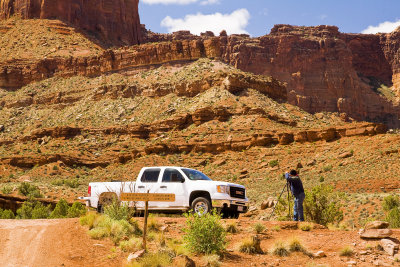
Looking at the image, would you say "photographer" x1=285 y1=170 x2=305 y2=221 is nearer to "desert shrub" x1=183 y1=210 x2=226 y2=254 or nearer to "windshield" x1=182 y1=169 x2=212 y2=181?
"windshield" x1=182 y1=169 x2=212 y2=181

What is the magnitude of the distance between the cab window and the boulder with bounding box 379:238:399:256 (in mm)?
6210

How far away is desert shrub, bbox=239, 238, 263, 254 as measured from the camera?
10719 mm

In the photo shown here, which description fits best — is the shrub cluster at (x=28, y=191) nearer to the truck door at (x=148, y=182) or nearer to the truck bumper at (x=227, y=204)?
the truck door at (x=148, y=182)

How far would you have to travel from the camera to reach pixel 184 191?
14.1 m

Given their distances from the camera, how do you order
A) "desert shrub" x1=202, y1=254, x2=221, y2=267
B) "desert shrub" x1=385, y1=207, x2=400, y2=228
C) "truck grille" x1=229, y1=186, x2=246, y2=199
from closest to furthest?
"desert shrub" x1=202, y1=254, x2=221, y2=267 → "truck grille" x1=229, y1=186, x2=246, y2=199 → "desert shrub" x1=385, y1=207, x2=400, y2=228

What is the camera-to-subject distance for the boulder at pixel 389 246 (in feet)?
34.5

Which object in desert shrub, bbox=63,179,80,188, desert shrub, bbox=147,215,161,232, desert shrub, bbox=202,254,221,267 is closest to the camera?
desert shrub, bbox=202,254,221,267

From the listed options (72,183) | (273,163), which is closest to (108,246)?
(273,163)

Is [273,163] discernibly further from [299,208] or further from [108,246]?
[108,246]

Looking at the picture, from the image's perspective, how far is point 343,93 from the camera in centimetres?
10981

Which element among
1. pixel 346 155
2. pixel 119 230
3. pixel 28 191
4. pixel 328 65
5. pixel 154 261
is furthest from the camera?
pixel 328 65

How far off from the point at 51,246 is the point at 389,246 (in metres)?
7.93

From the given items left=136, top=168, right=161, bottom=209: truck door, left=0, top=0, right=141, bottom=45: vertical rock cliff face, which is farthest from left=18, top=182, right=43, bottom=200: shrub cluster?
left=0, top=0, right=141, bottom=45: vertical rock cliff face

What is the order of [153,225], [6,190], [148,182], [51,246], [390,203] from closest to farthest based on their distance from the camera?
[51,246] < [153,225] < [148,182] < [390,203] < [6,190]
